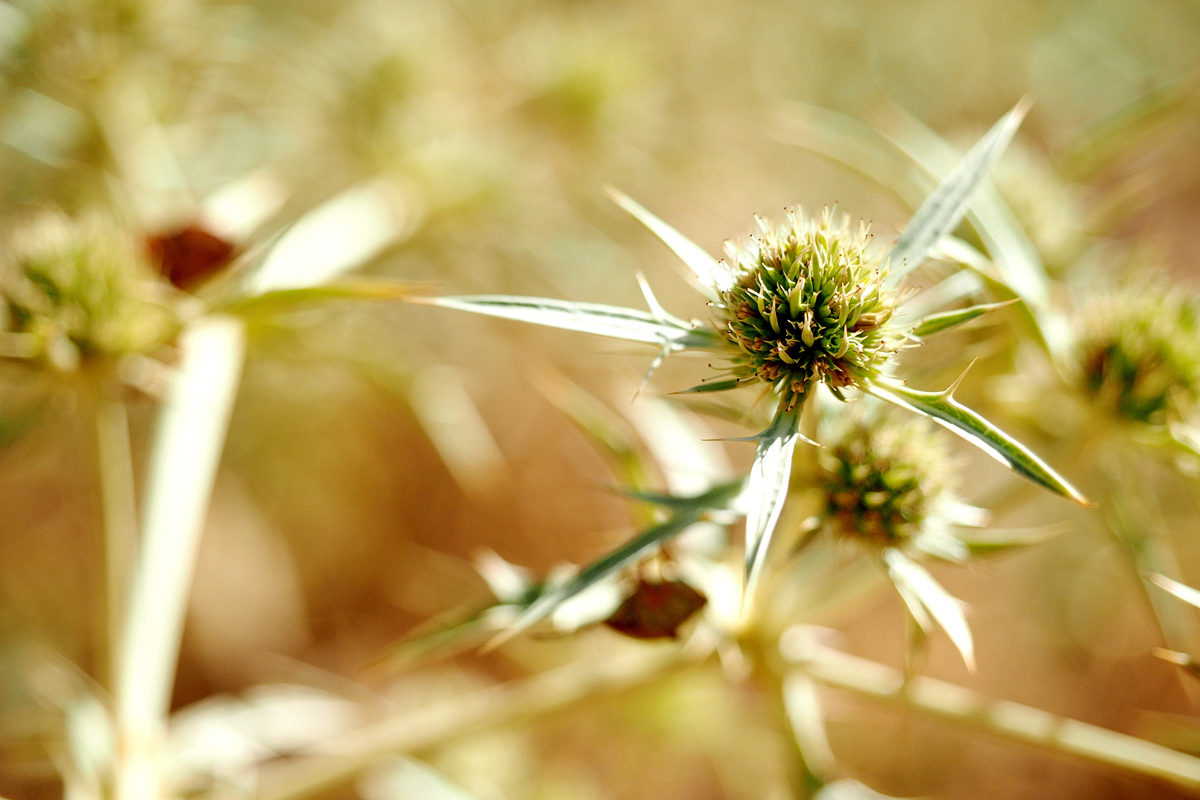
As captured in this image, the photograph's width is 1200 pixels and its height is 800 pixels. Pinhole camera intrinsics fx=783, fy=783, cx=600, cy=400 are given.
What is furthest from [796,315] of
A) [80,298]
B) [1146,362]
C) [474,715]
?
[80,298]

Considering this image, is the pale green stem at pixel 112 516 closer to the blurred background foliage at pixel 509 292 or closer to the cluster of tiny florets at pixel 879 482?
the blurred background foliage at pixel 509 292

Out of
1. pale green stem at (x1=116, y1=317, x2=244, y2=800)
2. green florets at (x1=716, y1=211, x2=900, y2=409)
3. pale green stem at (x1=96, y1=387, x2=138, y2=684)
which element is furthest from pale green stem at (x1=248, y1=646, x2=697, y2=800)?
green florets at (x1=716, y1=211, x2=900, y2=409)

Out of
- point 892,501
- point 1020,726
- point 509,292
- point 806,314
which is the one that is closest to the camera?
point 806,314

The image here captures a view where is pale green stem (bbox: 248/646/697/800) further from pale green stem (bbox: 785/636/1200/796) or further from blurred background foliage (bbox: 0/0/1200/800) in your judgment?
pale green stem (bbox: 785/636/1200/796)

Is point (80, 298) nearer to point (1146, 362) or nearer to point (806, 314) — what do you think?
point (806, 314)

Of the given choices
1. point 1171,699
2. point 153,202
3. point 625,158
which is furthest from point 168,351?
point 1171,699

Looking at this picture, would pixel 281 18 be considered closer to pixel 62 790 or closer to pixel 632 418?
pixel 632 418

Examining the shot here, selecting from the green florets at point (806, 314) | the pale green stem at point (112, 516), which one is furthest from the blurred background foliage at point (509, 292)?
the green florets at point (806, 314)
